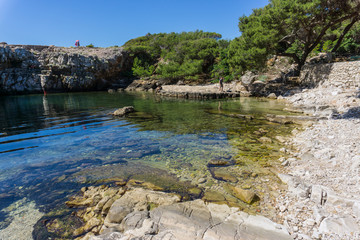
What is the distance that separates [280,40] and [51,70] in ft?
172

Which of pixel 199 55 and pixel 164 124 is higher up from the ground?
pixel 199 55

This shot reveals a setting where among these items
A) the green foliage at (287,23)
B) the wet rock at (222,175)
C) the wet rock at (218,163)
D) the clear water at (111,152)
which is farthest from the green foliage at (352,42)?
the wet rock at (222,175)

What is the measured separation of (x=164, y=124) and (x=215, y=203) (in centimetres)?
864

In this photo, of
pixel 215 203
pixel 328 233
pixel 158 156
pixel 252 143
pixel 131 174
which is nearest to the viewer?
pixel 328 233

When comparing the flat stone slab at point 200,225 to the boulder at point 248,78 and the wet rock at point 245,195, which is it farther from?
the boulder at point 248,78

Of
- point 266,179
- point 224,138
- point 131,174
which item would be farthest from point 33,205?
point 224,138

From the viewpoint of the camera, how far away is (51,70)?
47.8m

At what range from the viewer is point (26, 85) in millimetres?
46219

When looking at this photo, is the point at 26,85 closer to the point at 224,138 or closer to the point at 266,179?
the point at 224,138

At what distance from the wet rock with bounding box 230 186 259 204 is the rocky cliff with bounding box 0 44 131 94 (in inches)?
2148

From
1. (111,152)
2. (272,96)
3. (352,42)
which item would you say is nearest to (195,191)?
(111,152)

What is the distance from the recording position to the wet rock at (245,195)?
446 cm

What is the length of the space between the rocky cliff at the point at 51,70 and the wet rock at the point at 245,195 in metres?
54.5

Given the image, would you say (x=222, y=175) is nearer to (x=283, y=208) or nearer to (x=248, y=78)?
(x=283, y=208)
